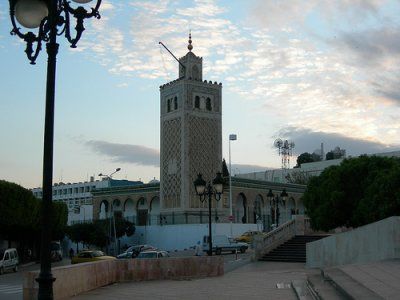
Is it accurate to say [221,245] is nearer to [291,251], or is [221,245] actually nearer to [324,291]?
[291,251]

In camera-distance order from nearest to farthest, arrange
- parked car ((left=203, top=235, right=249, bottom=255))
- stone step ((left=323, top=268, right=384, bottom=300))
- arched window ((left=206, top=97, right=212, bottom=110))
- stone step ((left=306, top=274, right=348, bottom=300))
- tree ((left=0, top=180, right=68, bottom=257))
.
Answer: stone step ((left=323, top=268, right=384, bottom=300))
stone step ((left=306, top=274, right=348, bottom=300))
tree ((left=0, top=180, right=68, bottom=257))
parked car ((left=203, top=235, right=249, bottom=255))
arched window ((left=206, top=97, right=212, bottom=110))

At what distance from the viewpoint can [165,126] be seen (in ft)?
221

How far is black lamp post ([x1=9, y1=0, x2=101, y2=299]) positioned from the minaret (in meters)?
55.5

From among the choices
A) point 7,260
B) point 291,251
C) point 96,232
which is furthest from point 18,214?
point 291,251

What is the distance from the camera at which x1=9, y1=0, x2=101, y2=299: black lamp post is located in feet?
23.6

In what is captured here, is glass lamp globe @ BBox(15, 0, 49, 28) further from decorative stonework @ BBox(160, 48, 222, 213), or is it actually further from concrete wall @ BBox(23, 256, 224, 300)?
decorative stonework @ BBox(160, 48, 222, 213)

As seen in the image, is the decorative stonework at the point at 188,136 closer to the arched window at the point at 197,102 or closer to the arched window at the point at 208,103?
the arched window at the point at 208,103

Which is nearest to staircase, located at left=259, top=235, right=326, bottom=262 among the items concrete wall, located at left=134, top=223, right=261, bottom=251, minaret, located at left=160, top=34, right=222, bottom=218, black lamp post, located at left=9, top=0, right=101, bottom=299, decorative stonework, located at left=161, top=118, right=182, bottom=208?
concrete wall, located at left=134, top=223, right=261, bottom=251

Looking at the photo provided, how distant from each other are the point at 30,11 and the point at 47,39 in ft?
2.04

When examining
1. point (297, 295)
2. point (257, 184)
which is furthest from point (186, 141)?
point (297, 295)

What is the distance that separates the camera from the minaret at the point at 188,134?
6400 centimetres

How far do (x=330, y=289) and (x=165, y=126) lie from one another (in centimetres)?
5666

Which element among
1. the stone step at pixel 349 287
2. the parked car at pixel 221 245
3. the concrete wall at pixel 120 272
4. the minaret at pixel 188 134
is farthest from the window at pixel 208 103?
the stone step at pixel 349 287

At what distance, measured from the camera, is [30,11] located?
7.18 metres
